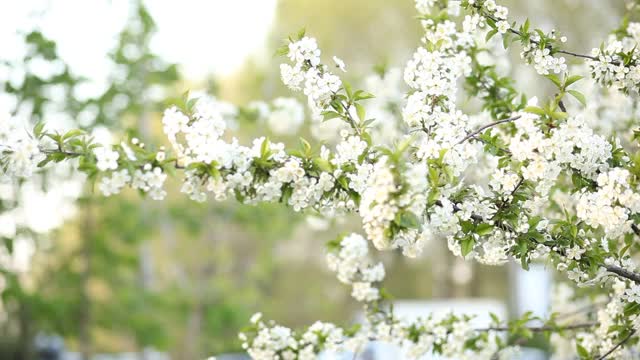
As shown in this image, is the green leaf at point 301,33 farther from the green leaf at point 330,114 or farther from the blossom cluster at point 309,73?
the green leaf at point 330,114

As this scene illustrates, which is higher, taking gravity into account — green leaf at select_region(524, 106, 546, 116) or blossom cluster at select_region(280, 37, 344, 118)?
blossom cluster at select_region(280, 37, 344, 118)

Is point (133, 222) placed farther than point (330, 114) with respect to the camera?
Yes

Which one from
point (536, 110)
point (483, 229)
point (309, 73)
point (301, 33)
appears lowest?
point (483, 229)

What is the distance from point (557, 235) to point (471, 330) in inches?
37.8

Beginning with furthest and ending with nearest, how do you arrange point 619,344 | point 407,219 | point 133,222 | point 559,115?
1. point 133,222
2. point 619,344
3. point 559,115
4. point 407,219

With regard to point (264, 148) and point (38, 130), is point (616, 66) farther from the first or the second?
point (38, 130)

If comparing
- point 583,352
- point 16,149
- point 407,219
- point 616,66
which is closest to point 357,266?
point 583,352

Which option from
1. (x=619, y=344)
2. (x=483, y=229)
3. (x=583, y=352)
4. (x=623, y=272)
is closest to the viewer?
(x=483, y=229)

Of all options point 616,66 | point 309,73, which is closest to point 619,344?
point 616,66

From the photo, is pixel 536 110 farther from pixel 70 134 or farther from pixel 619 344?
pixel 70 134

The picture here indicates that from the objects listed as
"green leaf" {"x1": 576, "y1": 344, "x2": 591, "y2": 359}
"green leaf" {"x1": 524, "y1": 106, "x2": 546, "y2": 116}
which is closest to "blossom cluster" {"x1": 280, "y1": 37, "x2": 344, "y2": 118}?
"green leaf" {"x1": 524, "y1": 106, "x2": 546, "y2": 116}

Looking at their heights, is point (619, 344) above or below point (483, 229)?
below

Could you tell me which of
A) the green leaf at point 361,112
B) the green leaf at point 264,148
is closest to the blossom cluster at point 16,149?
the green leaf at point 264,148

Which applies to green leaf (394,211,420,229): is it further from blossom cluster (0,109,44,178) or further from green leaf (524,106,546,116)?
blossom cluster (0,109,44,178)
